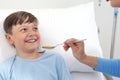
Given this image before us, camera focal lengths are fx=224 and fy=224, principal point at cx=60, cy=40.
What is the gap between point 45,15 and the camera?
4.74 feet

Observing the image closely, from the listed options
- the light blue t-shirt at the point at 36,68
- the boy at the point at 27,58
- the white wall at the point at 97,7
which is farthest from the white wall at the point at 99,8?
the light blue t-shirt at the point at 36,68

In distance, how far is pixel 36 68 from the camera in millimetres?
1243

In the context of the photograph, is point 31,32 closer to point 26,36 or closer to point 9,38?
point 26,36

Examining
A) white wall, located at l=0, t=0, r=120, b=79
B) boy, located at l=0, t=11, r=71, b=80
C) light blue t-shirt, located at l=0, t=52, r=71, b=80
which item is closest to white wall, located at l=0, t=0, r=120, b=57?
white wall, located at l=0, t=0, r=120, b=79

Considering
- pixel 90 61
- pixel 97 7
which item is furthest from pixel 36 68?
pixel 97 7

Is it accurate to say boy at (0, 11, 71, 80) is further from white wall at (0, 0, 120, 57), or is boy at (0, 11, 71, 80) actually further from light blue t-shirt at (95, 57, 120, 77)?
white wall at (0, 0, 120, 57)

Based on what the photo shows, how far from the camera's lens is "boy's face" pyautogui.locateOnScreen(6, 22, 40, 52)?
1.24m

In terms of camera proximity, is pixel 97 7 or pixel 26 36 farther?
pixel 97 7

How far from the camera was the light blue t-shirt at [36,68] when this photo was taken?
1216mm

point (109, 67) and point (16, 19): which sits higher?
point (16, 19)

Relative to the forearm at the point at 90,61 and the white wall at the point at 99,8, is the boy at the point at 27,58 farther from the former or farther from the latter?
the white wall at the point at 99,8

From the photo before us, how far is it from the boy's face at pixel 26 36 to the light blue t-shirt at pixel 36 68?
8cm

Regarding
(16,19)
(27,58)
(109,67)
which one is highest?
(16,19)

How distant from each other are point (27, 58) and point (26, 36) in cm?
14
